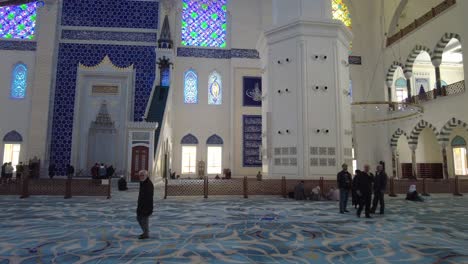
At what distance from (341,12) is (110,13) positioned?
10.9 meters

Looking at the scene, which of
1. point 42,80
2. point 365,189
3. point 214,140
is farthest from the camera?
point 214,140

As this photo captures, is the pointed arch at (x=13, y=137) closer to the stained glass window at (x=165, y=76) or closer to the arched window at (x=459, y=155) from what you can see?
the stained glass window at (x=165, y=76)

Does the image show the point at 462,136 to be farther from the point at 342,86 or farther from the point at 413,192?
the point at 413,192

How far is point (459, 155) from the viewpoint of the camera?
13.9 m

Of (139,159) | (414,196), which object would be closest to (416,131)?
(414,196)

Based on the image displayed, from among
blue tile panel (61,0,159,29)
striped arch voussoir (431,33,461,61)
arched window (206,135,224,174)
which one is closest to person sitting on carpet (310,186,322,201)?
arched window (206,135,224,174)

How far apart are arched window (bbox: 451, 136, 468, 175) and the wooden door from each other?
1291 cm

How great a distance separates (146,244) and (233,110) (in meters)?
11.6

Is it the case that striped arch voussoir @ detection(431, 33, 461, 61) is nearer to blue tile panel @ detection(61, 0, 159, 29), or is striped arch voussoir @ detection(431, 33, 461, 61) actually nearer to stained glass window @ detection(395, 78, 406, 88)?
stained glass window @ detection(395, 78, 406, 88)

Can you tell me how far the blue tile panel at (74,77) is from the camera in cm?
1281

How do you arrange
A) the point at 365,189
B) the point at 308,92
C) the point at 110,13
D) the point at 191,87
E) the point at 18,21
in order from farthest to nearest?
1. the point at 191,87
2. the point at 18,21
3. the point at 110,13
4. the point at 308,92
5. the point at 365,189

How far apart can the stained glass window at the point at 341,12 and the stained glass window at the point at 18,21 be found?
13.7 m

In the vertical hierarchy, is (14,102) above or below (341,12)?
below

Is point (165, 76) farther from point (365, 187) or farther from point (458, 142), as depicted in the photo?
point (458, 142)
